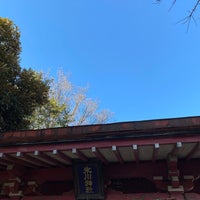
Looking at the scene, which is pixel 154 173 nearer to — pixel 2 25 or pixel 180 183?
pixel 180 183

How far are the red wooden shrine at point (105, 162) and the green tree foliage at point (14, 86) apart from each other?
3618 mm

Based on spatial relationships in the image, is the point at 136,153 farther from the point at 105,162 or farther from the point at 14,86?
the point at 14,86

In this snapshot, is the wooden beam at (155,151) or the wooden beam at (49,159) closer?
the wooden beam at (155,151)

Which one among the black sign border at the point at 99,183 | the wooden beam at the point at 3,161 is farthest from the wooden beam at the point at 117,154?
the wooden beam at the point at 3,161

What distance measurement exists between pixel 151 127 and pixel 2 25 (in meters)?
8.55

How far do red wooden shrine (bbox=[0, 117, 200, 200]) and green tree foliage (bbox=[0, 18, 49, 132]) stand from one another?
11.9 feet

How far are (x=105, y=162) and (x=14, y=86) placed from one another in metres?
5.72

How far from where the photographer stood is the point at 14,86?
10305 millimetres

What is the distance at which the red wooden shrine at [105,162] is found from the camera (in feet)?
16.6

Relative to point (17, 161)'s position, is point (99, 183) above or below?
below

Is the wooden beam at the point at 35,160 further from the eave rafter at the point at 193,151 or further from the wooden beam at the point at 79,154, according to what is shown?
the eave rafter at the point at 193,151

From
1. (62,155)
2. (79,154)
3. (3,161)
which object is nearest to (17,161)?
(3,161)

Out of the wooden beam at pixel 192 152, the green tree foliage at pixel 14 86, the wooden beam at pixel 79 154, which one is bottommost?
the wooden beam at pixel 192 152

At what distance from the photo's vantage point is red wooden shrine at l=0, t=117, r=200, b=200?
5.07 m
